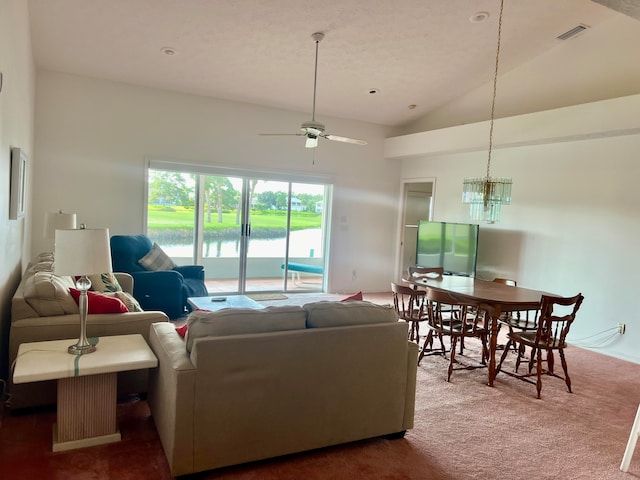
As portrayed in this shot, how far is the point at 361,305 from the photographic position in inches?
105

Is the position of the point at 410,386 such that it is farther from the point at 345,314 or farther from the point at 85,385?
the point at 85,385

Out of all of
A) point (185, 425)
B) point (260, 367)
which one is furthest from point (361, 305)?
point (185, 425)

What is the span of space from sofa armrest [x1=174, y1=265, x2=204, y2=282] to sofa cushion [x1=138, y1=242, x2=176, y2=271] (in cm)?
13

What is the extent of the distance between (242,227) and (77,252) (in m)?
4.65

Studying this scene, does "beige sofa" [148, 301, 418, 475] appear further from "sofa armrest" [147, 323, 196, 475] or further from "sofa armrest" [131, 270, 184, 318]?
"sofa armrest" [131, 270, 184, 318]

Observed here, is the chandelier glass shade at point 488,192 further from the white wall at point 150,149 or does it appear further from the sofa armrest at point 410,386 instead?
the white wall at point 150,149

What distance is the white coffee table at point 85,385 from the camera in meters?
2.26

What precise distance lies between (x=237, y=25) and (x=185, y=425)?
406cm

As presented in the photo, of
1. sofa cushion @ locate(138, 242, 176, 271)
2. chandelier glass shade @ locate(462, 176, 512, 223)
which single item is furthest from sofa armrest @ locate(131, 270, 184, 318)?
chandelier glass shade @ locate(462, 176, 512, 223)

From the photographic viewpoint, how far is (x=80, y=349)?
7.97 ft

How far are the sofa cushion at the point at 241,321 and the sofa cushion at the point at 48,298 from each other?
1115 millimetres

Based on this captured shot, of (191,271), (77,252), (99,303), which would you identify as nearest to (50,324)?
(99,303)

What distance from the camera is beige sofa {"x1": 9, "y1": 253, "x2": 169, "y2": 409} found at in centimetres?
267

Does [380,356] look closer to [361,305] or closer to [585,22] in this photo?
[361,305]
